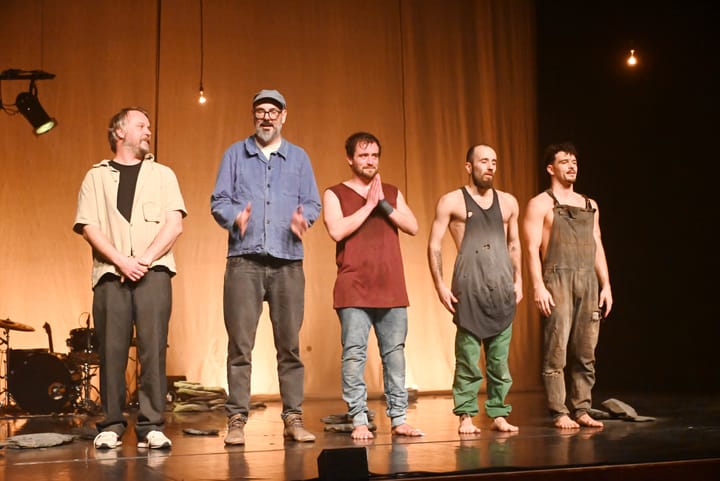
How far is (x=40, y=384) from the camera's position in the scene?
6523 mm

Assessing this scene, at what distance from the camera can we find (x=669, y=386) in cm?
748

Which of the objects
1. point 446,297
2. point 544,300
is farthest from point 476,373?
point 544,300

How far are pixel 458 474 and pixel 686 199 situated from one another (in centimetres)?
511

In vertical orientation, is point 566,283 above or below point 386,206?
below

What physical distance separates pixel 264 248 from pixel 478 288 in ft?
3.79

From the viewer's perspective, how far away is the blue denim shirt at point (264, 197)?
4242 mm

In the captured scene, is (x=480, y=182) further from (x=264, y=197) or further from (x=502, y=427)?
(x=502, y=427)

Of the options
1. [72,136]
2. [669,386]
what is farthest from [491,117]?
[72,136]

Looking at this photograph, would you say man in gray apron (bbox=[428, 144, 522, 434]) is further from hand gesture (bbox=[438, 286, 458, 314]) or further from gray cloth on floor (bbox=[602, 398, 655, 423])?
gray cloth on floor (bbox=[602, 398, 655, 423])

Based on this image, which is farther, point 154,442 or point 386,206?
point 386,206

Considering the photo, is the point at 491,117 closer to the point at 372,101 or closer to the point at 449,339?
the point at 372,101

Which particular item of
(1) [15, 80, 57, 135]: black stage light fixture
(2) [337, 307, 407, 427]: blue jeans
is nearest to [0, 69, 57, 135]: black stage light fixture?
(1) [15, 80, 57, 135]: black stage light fixture

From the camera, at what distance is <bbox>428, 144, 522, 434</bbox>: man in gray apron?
15.2ft

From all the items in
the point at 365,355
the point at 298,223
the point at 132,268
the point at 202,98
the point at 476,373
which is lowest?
the point at 476,373
